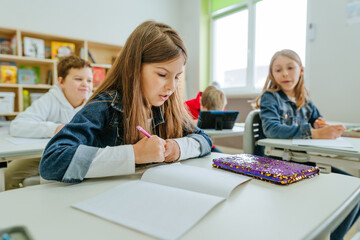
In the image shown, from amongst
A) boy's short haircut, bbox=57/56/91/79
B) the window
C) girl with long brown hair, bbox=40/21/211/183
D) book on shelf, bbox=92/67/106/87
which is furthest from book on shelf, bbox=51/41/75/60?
girl with long brown hair, bbox=40/21/211/183

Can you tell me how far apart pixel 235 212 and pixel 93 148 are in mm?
392

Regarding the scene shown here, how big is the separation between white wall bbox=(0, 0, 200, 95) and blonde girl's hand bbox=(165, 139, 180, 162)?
3.42 m

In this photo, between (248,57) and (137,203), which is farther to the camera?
(248,57)

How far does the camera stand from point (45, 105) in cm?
171

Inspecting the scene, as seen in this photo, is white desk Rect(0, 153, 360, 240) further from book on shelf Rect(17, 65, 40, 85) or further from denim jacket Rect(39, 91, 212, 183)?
book on shelf Rect(17, 65, 40, 85)

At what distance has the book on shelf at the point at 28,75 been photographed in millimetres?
3125

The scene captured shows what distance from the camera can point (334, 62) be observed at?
275 centimetres

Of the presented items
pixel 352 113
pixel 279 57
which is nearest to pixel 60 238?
pixel 279 57

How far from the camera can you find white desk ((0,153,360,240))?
35 centimetres

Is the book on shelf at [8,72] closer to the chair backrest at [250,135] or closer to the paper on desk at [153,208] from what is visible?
the chair backrest at [250,135]

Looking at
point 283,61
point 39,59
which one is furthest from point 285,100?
point 39,59

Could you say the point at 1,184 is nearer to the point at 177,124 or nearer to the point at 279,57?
the point at 177,124

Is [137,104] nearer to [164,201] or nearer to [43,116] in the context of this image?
[164,201]

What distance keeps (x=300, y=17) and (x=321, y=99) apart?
3.82ft
